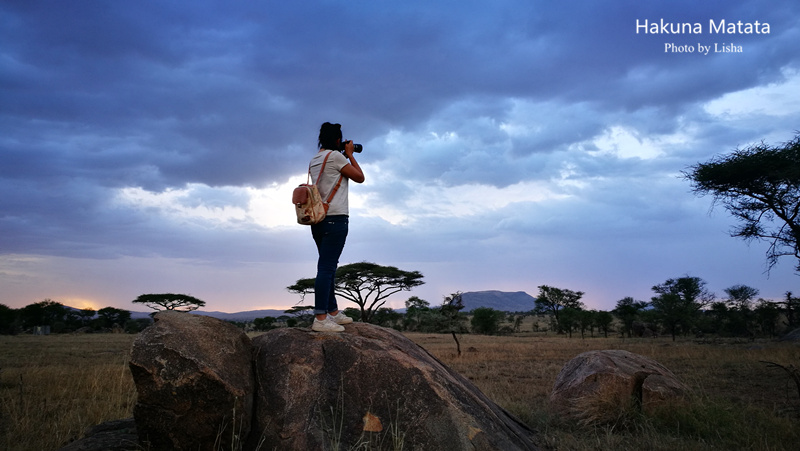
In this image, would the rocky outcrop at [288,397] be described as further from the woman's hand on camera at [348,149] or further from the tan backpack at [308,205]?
the woman's hand on camera at [348,149]

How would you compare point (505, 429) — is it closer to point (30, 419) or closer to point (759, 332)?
point (30, 419)

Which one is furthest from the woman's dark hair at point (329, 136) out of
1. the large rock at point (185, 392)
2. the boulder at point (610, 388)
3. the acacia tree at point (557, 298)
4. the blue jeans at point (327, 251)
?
the acacia tree at point (557, 298)

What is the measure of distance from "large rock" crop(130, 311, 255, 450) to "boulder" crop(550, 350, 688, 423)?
5381 mm

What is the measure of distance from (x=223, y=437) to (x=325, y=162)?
294 cm

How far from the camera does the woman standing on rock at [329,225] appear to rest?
204 inches

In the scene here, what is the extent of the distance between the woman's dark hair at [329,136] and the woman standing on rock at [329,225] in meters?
0.12

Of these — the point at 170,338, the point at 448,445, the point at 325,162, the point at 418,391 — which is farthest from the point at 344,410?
the point at 325,162

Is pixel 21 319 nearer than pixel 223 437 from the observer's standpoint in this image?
No

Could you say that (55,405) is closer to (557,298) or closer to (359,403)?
(359,403)

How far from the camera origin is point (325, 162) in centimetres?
529

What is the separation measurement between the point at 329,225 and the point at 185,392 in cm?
216

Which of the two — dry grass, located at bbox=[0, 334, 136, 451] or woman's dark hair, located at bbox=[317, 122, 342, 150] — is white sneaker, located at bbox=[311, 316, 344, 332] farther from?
dry grass, located at bbox=[0, 334, 136, 451]

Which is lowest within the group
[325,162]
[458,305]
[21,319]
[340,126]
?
→ [21,319]

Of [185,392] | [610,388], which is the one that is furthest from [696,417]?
[185,392]
